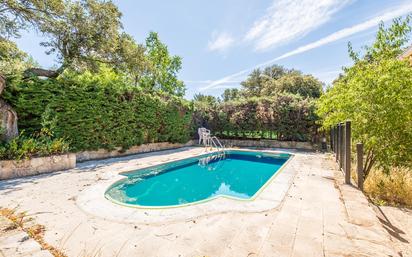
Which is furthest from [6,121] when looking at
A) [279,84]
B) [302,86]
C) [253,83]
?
[253,83]

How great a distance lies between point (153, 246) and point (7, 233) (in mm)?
1813

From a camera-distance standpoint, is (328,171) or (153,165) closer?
(328,171)

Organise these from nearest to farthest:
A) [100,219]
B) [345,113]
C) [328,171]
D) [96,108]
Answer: [100,219] → [345,113] → [328,171] → [96,108]

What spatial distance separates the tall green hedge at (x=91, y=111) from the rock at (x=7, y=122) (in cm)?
24

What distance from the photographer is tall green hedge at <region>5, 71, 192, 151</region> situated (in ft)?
22.1

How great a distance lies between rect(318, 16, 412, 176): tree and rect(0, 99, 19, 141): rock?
943 centimetres

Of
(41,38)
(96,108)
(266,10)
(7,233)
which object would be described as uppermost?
(266,10)

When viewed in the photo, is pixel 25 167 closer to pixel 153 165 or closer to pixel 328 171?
pixel 153 165

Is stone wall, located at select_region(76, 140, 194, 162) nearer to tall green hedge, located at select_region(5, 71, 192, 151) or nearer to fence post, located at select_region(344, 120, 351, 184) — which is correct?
tall green hedge, located at select_region(5, 71, 192, 151)

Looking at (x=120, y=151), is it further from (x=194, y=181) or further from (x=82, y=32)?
(x=82, y=32)

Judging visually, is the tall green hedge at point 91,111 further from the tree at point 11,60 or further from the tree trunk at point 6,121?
the tree at point 11,60

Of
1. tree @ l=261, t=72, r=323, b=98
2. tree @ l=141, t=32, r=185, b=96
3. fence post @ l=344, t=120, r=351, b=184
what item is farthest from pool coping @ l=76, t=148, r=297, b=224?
tree @ l=261, t=72, r=323, b=98

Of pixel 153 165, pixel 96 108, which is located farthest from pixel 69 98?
pixel 153 165

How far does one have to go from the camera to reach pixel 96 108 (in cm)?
849
